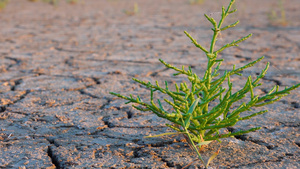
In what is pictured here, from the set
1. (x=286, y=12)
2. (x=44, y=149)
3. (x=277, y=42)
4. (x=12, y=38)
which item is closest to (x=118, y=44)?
(x=12, y=38)

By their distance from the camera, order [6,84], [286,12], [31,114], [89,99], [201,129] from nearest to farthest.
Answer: [201,129] < [31,114] < [89,99] < [6,84] < [286,12]

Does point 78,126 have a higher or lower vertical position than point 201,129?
lower

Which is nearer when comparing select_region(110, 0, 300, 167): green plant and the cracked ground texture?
select_region(110, 0, 300, 167): green plant

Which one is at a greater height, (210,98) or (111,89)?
(210,98)

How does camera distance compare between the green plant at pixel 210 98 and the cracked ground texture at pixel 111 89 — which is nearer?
the green plant at pixel 210 98

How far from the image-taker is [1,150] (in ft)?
5.43

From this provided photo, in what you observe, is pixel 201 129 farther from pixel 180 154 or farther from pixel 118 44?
pixel 118 44

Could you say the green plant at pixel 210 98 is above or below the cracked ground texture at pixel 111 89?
above

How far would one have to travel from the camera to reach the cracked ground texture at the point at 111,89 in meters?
1.61

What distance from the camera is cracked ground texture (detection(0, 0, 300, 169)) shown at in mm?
1609

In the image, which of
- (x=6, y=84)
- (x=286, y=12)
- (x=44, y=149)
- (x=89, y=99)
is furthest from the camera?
(x=286, y=12)

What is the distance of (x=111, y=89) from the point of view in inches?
102

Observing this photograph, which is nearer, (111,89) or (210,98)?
(210,98)

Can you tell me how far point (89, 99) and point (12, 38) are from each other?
234 centimetres
